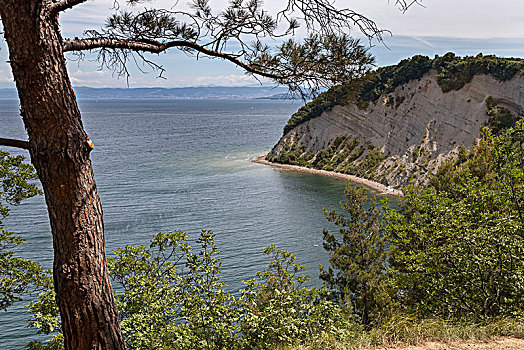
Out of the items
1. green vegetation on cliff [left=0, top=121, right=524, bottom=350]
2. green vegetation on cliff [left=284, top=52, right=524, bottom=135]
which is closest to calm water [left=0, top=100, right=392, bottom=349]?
green vegetation on cliff [left=284, top=52, right=524, bottom=135]

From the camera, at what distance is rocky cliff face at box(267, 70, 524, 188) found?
48594mm

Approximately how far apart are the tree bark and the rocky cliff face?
154ft

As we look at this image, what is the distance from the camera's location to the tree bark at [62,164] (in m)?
4.00

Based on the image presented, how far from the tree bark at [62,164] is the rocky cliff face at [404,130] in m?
46.8

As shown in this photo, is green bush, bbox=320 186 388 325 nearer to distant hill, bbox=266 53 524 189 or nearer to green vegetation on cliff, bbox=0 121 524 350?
green vegetation on cliff, bbox=0 121 524 350

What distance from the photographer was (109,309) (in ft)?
14.3

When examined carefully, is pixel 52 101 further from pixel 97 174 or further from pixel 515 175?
pixel 97 174

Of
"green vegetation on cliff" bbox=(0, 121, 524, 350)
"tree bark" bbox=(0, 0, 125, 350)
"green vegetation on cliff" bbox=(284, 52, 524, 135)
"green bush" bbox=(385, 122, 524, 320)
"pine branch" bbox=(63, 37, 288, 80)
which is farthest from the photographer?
"green vegetation on cliff" bbox=(284, 52, 524, 135)

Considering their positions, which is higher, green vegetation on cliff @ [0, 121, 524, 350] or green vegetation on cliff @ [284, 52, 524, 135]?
green vegetation on cliff @ [284, 52, 524, 135]

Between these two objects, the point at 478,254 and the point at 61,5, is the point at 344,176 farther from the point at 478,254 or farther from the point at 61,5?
the point at 61,5

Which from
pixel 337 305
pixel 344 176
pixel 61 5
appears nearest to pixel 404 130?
pixel 344 176

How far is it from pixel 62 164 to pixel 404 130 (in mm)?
56200

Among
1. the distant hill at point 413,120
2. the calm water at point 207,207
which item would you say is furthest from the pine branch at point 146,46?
the distant hill at point 413,120

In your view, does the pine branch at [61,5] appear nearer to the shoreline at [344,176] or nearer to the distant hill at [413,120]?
the distant hill at [413,120]
